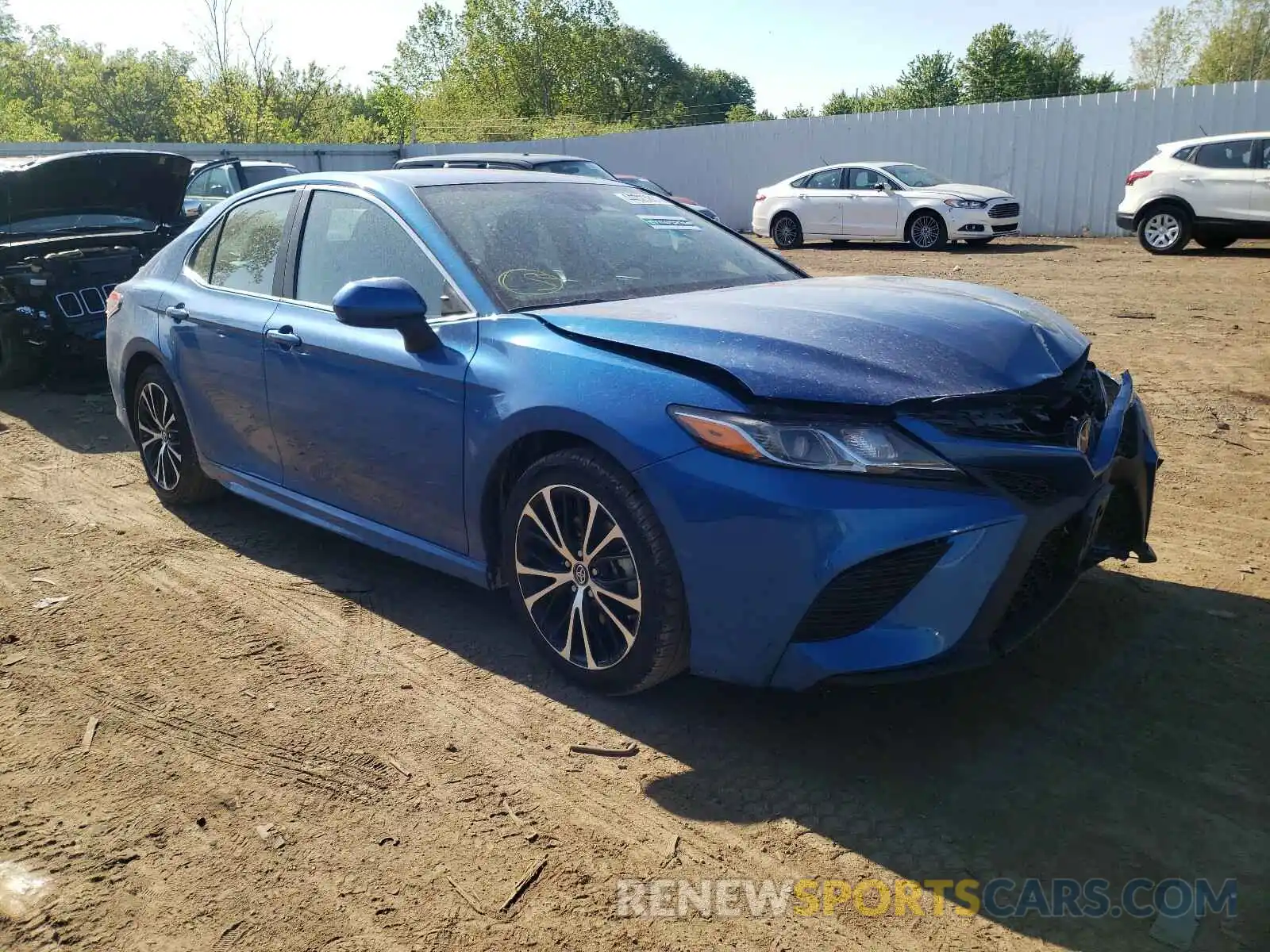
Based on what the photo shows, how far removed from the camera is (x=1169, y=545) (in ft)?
14.5

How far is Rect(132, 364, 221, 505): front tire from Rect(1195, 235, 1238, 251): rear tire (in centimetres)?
1424

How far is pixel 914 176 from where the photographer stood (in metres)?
18.2

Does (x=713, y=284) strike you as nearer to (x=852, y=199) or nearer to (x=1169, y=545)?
(x=1169, y=545)

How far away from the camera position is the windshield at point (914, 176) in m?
18.0

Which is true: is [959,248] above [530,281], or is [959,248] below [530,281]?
below

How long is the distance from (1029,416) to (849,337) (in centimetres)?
56

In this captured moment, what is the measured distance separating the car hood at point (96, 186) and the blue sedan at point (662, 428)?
4858 millimetres

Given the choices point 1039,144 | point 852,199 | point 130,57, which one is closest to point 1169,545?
point 852,199

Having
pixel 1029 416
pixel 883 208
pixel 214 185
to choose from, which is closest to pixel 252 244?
pixel 1029 416

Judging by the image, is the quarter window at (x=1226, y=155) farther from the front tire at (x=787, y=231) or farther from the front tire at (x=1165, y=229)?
the front tire at (x=787, y=231)

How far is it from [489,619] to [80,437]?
4739mm

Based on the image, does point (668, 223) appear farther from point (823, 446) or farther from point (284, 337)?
point (823, 446)

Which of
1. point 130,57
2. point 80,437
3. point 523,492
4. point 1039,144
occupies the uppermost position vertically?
point 130,57

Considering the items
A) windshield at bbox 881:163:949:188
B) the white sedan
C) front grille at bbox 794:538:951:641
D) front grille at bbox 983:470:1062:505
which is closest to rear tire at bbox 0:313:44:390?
front grille at bbox 794:538:951:641
